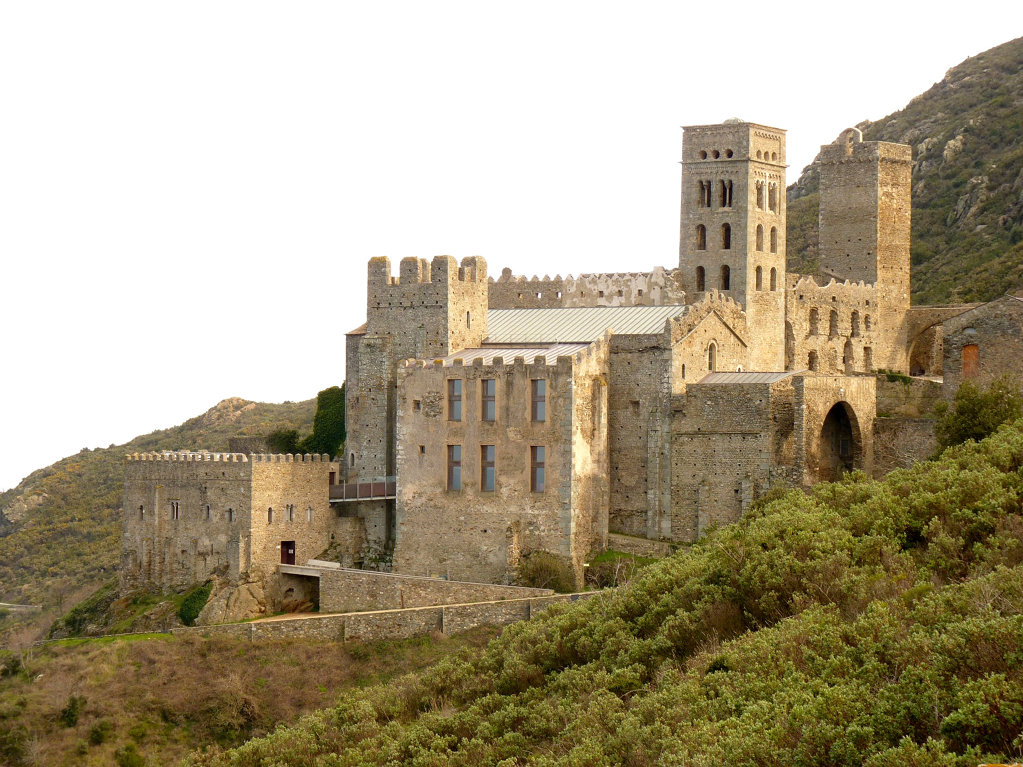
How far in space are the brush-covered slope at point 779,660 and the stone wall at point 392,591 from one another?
4.90m

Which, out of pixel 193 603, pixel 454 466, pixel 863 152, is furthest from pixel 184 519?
pixel 863 152

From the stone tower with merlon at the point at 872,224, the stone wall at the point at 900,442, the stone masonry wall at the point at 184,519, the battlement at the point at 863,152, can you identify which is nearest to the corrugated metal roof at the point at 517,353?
the stone masonry wall at the point at 184,519

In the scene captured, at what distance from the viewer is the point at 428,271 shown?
1901 inches

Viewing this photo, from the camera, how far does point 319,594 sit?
44625 mm

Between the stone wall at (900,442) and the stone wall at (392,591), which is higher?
the stone wall at (900,442)

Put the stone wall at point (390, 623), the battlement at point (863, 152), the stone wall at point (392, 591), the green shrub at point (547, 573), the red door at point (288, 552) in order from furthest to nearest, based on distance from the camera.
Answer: the battlement at point (863, 152), the red door at point (288, 552), the green shrub at point (547, 573), the stone wall at point (392, 591), the stone wall at point (390, 623)

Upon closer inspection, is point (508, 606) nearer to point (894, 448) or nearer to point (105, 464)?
point (894, 448)

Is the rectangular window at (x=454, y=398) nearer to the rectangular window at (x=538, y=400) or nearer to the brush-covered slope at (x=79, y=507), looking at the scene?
the rectangular window at (x=538, y=400)

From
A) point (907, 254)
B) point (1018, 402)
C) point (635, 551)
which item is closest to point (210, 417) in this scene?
point (907, 254)

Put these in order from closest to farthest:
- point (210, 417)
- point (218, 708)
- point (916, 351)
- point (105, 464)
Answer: point (218, 708)
point (916, 351)
point (105, 464)
point (210, 417)

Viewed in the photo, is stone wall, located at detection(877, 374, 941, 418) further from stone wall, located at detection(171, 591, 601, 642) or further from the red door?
the red door

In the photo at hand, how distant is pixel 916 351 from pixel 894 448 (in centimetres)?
1704

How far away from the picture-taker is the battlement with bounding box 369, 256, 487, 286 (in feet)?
156

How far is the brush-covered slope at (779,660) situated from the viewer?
17828mm
